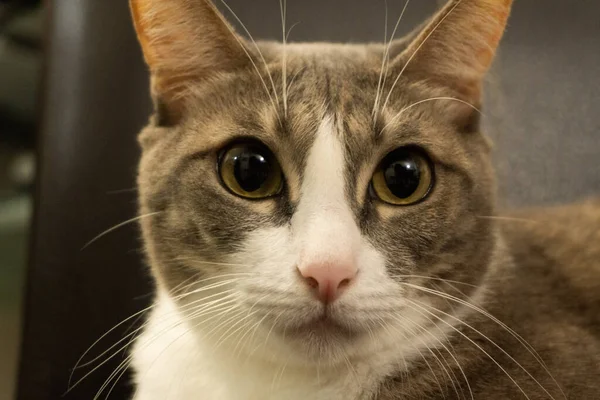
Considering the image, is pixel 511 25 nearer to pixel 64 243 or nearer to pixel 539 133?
pixel 539 133

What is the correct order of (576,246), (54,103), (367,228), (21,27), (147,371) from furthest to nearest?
1. (21,27)
2. (54,103)
3. (576,246)
4. (147,371)
5. (367,228)

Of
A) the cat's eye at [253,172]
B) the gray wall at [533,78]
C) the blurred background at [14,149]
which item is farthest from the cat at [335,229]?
the blurred background at [14,149]

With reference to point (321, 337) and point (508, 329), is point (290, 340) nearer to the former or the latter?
point (321, 337)

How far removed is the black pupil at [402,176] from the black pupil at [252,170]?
0.20 m

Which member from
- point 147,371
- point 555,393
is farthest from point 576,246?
point 147,371

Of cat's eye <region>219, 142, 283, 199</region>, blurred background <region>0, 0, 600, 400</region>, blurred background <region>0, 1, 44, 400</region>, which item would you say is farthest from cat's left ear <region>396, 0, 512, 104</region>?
blurred background <region>0, 1, 44, 400</region>

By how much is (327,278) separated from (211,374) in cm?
39

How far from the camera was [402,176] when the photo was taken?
3.20 ft

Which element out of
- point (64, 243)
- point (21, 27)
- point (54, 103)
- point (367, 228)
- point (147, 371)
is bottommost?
point (147, 371)

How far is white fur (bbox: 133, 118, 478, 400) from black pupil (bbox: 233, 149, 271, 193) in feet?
0.25

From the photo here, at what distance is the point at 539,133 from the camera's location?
1.51 meters

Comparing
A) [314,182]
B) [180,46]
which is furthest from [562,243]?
[180,46]

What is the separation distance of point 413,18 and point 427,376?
0.93 m

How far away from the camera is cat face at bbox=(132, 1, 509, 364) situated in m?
0.87
